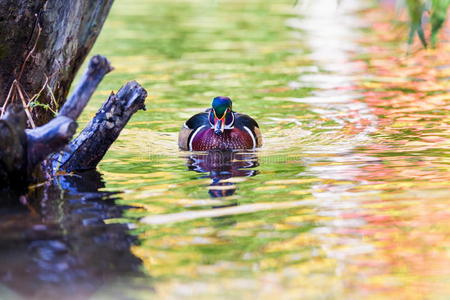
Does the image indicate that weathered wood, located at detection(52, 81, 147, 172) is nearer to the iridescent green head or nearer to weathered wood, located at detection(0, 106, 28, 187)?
weathered wood, located at detection(0, 106, 28, 187)

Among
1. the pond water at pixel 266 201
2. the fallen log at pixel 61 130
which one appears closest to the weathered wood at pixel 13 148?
the fallen log at pixel 61 130

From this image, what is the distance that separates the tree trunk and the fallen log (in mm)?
495

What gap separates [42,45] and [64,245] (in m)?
2.56

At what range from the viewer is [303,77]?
16.5m

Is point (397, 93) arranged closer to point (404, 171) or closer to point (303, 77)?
point (303, 77)

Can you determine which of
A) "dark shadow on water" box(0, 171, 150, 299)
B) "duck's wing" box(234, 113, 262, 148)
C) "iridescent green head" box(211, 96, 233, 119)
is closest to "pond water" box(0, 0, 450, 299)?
"dark shadow on water" box(0, 171, 150, 299)

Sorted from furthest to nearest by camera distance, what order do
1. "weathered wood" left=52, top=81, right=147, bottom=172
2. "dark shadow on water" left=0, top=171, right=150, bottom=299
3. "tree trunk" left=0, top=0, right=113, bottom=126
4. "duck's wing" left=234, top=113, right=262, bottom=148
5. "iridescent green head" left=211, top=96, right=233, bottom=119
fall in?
1. "duck's wing" left=234, top=113, right=262, bottom=148
2. "iridescent green head" left=211, top=96, right=233, bottom=119
3. "weathered wood" left=52, top=81, right=147, bottom=172
4. "tree trunk" left=0, top=0, right=113, bottom=126
5. "dark shadow on water" left=0, top=171, right=150, bottom=299

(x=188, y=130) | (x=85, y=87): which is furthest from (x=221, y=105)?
(x=85, y=87)

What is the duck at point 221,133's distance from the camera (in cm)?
1133

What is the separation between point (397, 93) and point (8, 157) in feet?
26.9

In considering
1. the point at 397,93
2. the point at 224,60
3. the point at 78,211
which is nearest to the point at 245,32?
the point at 224,60

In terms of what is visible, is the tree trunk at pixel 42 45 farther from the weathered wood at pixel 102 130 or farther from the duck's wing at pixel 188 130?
the duck's wing at pixel 188 130

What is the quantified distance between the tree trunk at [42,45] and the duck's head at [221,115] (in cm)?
216

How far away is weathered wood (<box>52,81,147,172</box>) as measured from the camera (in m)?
8.96
